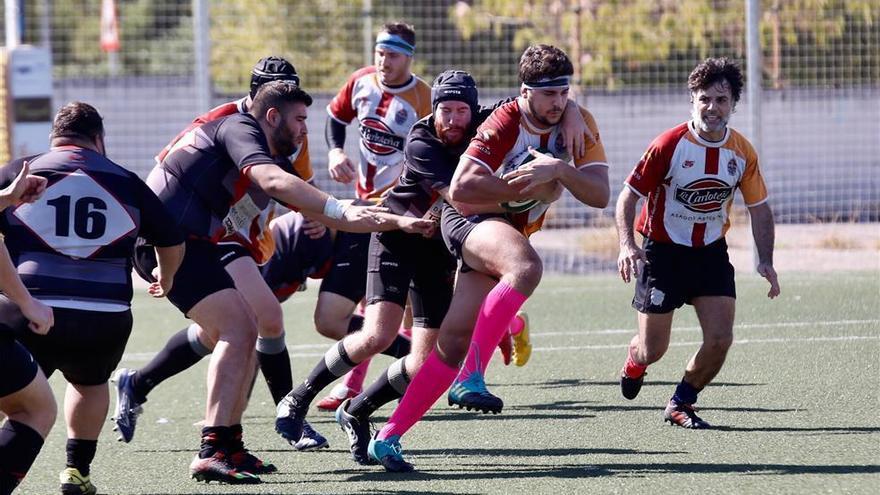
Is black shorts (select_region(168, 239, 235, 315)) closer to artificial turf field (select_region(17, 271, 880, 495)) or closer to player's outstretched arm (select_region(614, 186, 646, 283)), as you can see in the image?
artificial turf field (select_region(17, 271, 880, 495))

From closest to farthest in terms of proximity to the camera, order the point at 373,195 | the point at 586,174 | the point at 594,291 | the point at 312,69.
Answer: the point at 586,174 → the point at 373,195 → the point at 594,291 → the point at 312,69

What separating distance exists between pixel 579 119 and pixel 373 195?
3.16 m

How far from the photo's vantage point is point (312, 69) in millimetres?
21609

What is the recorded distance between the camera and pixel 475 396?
25.0ft

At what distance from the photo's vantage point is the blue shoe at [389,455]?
6172mm

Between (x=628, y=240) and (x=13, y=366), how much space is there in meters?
3.05

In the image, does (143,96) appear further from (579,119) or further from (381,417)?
(579,119)

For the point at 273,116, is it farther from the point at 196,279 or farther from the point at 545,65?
the point at 545,65

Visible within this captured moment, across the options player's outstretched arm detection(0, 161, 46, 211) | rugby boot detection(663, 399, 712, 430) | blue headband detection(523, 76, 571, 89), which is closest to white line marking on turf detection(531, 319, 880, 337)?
rugby boot detection(663, 399, 712, 430)

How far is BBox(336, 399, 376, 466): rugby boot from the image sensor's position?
21.1 ft

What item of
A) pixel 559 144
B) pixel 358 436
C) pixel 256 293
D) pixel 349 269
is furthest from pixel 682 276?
pixel 256 293

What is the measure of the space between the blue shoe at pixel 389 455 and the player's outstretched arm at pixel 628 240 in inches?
54.7

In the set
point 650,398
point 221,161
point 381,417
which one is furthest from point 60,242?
point 650,398

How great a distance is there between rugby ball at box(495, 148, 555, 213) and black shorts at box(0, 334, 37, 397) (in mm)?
2168
